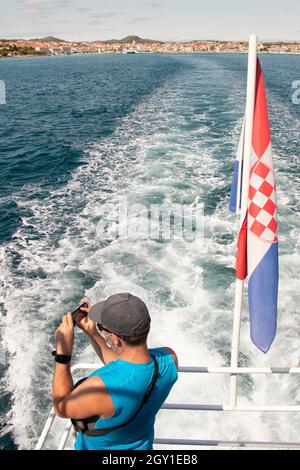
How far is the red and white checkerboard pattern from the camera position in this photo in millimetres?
3090

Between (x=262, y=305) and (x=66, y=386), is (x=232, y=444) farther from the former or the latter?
(x=66, y=386)

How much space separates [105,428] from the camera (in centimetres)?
175

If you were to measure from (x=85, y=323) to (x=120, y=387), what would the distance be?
60 centimetres

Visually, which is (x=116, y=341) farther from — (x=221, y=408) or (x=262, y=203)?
(x=262, y=203)

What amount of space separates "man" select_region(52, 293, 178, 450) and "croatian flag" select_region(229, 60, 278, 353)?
1.43 m

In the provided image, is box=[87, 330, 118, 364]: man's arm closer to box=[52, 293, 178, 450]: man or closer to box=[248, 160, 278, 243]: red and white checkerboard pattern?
box=[52, 293, 178, 450]: man

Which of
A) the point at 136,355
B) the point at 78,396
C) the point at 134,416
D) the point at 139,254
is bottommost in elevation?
the point at 139,254

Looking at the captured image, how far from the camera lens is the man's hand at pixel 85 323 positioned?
2.19m

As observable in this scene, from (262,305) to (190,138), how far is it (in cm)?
1510

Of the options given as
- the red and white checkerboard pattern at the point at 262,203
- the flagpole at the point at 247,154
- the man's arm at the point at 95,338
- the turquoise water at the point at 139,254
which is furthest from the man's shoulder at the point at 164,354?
the turquoise water at the point at 139,254

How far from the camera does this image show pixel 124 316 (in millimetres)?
1804

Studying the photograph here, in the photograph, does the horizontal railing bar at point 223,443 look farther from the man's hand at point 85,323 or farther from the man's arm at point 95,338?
the man's hand at point 85,323

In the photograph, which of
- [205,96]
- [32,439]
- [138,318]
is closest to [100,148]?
[205,96]

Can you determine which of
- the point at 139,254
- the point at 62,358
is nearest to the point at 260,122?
the point at 62,358
